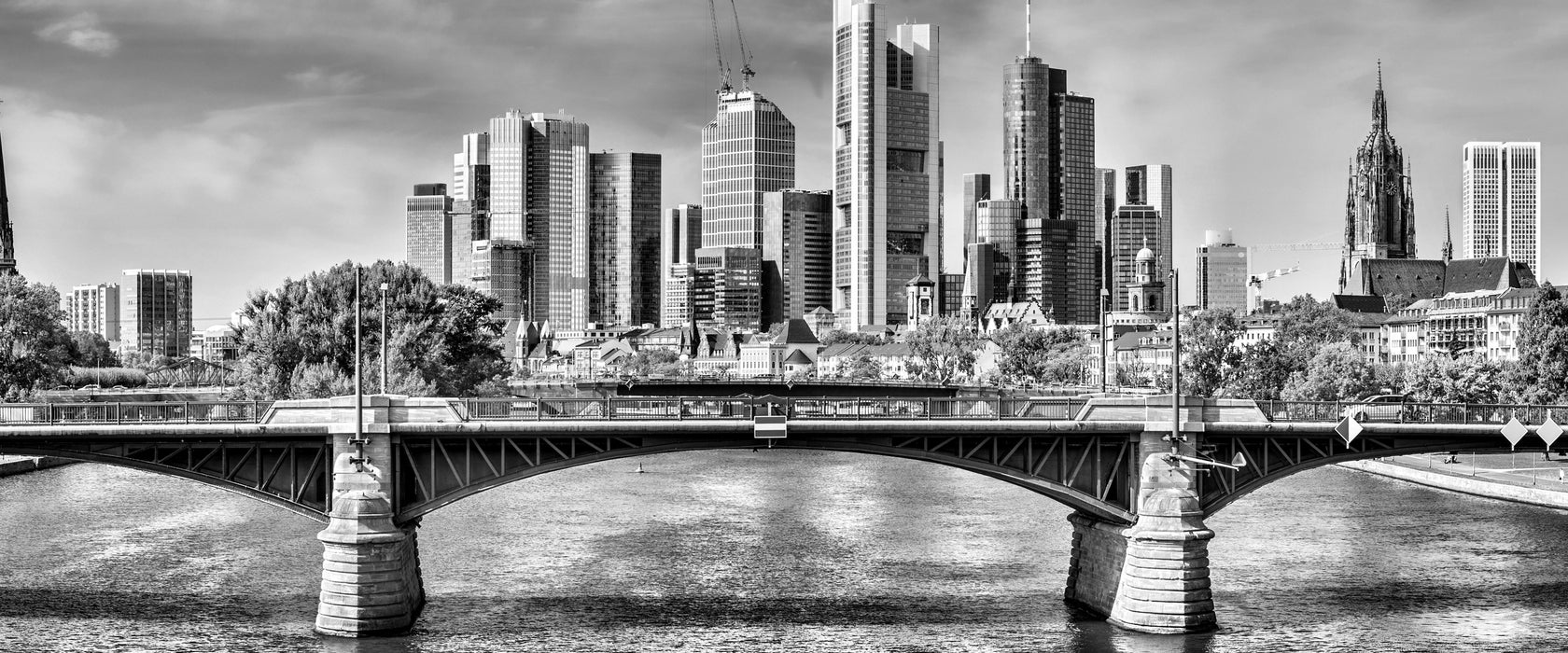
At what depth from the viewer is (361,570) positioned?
201 ft

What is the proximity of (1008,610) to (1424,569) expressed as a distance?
23.0 metres

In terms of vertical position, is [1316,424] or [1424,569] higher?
[1316,424]

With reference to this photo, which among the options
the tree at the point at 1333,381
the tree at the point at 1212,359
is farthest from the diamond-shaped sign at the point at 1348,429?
the tree at the point at 1212,359

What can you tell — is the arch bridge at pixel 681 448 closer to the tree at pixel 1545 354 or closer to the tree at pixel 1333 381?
the tree at pixel 1545 354

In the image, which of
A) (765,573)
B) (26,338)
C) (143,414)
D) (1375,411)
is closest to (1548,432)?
(1375,411)

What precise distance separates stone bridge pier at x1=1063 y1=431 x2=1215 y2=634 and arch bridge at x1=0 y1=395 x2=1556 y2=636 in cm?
7

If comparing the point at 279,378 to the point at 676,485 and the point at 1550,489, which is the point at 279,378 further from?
the point at 1550,489

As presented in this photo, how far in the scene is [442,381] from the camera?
13038 centimetres

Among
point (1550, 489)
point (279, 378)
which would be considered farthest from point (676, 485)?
point (1550, 489)

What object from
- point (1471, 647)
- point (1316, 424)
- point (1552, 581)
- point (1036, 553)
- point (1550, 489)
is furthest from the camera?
point (1550, 489)

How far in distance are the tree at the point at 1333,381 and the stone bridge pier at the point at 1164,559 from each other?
87309 millimetres

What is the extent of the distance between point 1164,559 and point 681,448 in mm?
18063

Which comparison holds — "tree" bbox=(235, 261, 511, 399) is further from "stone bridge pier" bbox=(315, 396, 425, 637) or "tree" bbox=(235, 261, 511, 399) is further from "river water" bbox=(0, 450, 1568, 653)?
"stone bridge pier" bbox=(315, 396, 425, 637)

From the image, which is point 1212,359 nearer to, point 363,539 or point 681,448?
point 681,448
